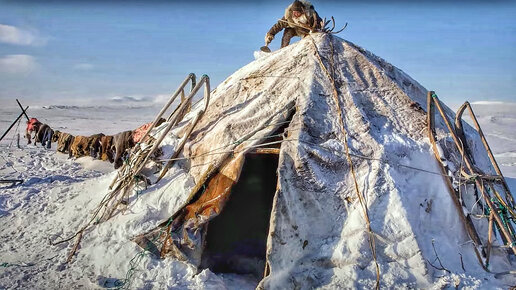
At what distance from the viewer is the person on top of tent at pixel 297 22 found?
6168mm

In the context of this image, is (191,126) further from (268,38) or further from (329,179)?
(268,38)

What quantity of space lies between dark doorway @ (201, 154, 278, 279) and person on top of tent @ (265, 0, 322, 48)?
218cm

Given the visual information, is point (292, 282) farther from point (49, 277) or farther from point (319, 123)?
point (49, 277)

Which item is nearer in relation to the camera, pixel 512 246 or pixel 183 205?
pixel 512 246

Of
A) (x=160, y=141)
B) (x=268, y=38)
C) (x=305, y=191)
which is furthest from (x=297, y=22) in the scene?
(x=305, y=191)

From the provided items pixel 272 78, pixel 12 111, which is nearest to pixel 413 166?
pixel 272 78

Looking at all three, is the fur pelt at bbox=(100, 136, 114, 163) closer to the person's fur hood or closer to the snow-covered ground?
the snow-covered ground

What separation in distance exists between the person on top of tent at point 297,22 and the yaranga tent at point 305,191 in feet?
1.83

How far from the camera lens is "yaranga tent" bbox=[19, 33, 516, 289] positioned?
410cm

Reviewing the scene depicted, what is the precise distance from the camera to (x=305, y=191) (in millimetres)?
4277

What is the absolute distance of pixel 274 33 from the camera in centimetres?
673

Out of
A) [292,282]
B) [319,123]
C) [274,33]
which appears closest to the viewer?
[292,282]

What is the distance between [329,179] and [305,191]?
0.93ft

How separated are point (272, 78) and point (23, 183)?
4.74 metres
